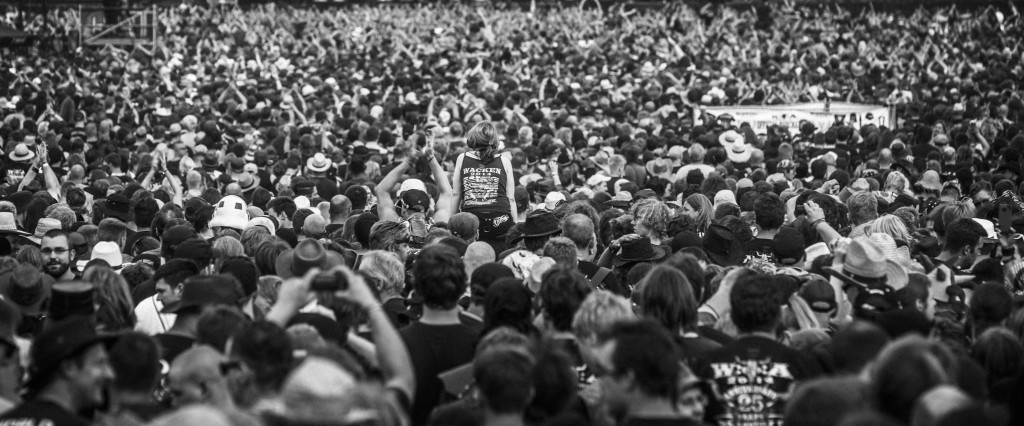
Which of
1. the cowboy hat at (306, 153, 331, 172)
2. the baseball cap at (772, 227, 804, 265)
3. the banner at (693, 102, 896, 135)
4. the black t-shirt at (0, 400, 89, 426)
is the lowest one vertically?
the cowboy hat at (306, 153, 331, 172)

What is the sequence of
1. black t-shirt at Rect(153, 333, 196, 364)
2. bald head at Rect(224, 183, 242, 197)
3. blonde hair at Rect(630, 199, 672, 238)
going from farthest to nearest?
bald head at Rect(224, 183, 242, 197)
blonde hair at Rect(630, 199, 672, 238)
black t-shirt at Rect(153, 333, 196, 364)

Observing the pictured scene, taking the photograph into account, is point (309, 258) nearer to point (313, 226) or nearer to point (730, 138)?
point (313, 226)

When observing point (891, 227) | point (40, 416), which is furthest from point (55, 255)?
point (891, 227)

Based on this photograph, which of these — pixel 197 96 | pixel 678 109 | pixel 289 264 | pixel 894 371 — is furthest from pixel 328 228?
pixel 197 96

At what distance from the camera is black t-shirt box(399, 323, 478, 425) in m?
5.96

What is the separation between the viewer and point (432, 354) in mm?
6047

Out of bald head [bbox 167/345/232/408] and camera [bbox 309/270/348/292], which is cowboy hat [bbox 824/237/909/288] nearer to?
camera [bbox 309/270/348/292]

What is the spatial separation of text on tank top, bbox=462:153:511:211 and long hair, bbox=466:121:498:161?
60 millimetres

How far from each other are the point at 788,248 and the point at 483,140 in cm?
268

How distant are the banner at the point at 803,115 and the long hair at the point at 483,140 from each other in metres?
12.5

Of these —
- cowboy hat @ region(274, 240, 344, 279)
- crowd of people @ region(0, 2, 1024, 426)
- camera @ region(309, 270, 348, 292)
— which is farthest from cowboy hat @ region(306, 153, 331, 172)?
camera @ region(309, 270, 348, 292)

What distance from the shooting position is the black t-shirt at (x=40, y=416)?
4781 millimetres

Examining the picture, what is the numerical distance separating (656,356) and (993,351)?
1.82 meters

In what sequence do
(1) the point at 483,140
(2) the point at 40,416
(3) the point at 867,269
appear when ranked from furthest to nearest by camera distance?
(1) the point at 483,140
(3) the point at 867,269
(2) the point at 40,416
